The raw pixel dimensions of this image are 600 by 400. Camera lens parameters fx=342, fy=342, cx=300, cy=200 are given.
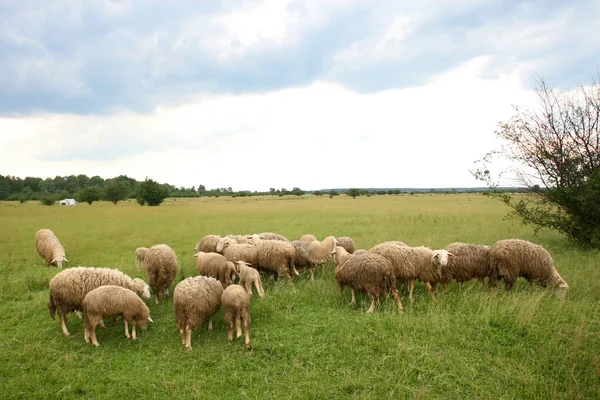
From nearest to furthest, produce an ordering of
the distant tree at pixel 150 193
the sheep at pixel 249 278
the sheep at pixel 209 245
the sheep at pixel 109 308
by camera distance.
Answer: the sheep at pixel 109 308 → the sheep at pixel 249 278 → the sheep at pixel 209 245 → the distant tree at pixel 150 193

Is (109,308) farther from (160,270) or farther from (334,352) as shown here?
(334,352)

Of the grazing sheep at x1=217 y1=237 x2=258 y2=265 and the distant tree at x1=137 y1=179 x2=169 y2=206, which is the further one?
the distant tree at x1=137 y1=179 x2=169 y2=206

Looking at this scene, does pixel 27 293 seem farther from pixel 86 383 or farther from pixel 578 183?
pixel 578 183

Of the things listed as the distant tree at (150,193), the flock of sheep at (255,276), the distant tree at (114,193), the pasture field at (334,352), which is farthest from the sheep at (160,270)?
the distant tree at (114,193)

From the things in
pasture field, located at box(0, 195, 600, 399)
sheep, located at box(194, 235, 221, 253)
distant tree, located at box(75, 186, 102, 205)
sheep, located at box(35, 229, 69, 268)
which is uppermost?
distant tree, located at box(75, 186, 102, 205)

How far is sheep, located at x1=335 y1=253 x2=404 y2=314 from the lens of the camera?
8422mm

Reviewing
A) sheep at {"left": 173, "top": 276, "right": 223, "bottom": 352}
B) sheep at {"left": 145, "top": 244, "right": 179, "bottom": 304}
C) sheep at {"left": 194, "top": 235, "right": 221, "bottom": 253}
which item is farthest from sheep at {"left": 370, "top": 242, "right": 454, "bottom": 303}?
sheep at {"left": 194, "top": 235, "right": 221, "bottom": 253}

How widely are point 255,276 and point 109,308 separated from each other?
11.7 feet

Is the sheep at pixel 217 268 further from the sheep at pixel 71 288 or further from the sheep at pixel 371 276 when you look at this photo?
the sheep at pixel 371 276

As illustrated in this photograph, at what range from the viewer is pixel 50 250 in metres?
15.9

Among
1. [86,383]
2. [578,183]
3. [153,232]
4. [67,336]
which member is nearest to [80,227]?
[153,232]

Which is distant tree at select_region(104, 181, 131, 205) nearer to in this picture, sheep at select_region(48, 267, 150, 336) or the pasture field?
the pasture field

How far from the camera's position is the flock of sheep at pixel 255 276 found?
7496 mm

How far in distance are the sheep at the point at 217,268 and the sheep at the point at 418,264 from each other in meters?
4.55
